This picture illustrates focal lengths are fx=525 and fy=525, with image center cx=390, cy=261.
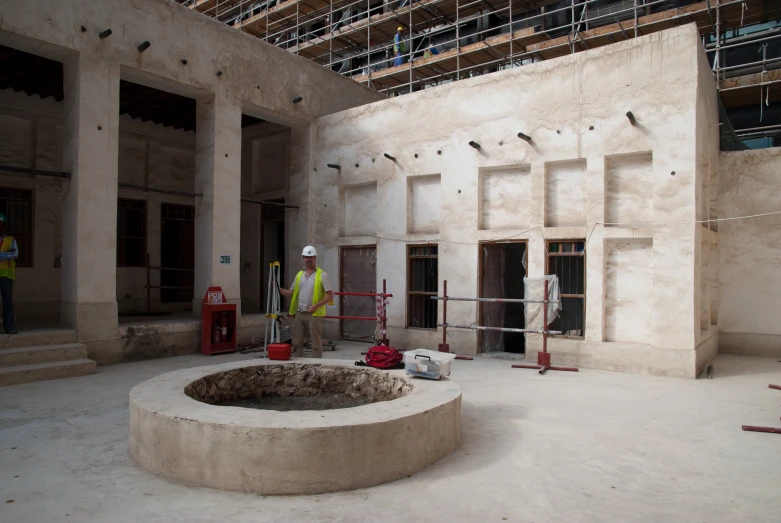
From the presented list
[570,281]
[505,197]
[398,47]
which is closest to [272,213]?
[505,197]

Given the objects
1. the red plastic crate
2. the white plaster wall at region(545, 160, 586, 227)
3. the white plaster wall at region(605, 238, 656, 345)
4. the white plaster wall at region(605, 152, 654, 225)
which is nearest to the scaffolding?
the white plaster wall at region(605, 152, 654, 225)

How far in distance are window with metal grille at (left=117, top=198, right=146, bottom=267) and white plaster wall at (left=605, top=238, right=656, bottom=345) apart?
489 inches

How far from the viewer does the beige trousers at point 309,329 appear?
8.56 m

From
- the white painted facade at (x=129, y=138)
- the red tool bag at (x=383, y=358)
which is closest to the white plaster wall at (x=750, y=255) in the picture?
the red tool bag at (x=383, y=358)

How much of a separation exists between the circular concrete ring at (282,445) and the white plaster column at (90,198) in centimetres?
563

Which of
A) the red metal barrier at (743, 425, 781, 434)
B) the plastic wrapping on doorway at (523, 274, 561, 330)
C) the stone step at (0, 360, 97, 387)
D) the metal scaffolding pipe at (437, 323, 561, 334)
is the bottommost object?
the red metal barrier at (743, 425, 781, 434)

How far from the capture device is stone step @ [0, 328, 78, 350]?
8.38 meters

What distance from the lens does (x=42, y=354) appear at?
8.49 metres

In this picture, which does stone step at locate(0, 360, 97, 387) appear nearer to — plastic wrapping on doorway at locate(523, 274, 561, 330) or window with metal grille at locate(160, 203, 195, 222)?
window with metal grille at locate(160, 203, 195, 222)

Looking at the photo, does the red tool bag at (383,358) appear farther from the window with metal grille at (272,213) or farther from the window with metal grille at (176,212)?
the window with metal grille at (176,212)

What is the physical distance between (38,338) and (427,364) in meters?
6.82

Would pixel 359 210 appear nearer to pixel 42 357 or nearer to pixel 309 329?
pixel 309 329

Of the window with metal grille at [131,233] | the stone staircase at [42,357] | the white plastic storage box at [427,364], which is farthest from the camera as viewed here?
the window with metal grille at [131,233]

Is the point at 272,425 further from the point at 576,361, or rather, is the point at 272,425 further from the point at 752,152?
the point at 752,152
